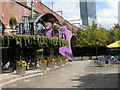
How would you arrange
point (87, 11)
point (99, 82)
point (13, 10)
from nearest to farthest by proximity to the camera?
1. point (99, 82)
2. point (13, 10)
3. point (87, 11)

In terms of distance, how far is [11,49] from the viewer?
53.5ft

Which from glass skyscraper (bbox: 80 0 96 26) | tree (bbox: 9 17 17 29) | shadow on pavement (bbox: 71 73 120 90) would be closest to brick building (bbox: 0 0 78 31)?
tree (bbox: 9 17 17 29)

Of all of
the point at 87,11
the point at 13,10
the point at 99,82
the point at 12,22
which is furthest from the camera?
the point at 87,11

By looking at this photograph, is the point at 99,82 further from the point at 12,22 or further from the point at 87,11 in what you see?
the point at 87,11

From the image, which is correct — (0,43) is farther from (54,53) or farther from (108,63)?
(54,53)


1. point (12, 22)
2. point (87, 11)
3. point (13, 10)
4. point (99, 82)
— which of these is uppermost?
point (87, 11)

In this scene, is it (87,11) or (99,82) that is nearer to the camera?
(99,82)

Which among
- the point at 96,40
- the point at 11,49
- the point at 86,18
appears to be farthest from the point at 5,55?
the point at 86,18

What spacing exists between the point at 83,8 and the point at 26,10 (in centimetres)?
9715

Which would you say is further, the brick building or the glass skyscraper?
the glass skyscraper

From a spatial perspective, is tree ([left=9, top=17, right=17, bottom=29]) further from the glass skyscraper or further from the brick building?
the glass skyscraper

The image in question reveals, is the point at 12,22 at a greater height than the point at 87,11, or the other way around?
the point at 87,11

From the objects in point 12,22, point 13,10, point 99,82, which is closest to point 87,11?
point 13,10

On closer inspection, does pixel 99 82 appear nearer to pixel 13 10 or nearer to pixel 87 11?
pixel 13 10
